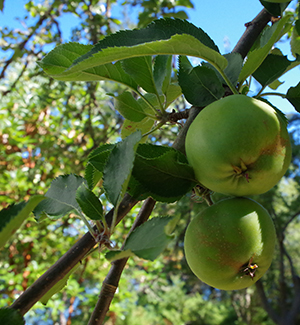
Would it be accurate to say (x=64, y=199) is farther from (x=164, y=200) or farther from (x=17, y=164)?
(x=17, y=164)

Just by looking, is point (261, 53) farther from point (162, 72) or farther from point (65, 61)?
point (65, 61)

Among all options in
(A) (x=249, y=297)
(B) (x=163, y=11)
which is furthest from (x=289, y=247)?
(B) (x=163, y=11)

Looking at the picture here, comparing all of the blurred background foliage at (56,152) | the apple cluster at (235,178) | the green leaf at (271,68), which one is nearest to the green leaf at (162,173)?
the apple cluster at (235,178)

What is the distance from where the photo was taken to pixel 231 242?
0.40m

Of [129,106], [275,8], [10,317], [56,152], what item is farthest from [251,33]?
[56,152]

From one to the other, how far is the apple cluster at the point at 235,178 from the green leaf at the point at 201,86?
0.25ft

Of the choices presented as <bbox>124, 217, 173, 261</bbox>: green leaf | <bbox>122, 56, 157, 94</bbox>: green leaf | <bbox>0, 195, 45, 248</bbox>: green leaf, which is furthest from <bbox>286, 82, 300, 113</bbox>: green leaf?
<bbox>0, 195, 45, 248</bbox>: green leaf

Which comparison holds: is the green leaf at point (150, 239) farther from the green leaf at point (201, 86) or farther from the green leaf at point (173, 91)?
the green leaf at point (173, 91)

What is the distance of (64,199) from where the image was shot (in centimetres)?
44

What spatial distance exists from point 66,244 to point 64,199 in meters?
2.07

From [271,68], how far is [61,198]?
43 centimetres

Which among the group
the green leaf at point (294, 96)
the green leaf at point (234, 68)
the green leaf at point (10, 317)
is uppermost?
the green leaf at point (234, 68)

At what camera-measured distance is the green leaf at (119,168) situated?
335 millimetres

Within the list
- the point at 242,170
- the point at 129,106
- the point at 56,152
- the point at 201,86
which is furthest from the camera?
the point at 56,152
